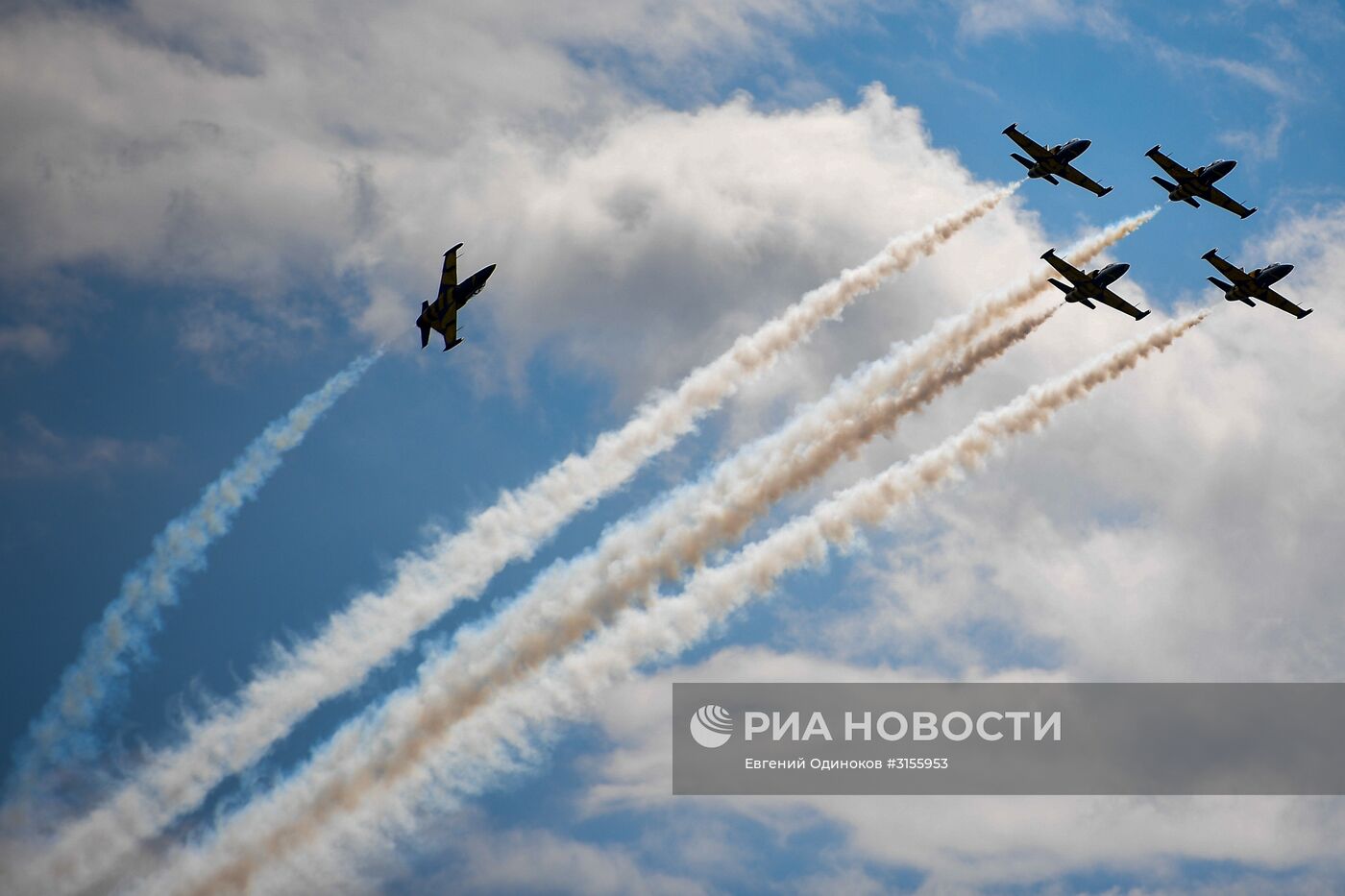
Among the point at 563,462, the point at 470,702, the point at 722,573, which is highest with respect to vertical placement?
the point at 563,462

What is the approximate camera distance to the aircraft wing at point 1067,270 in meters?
96.2

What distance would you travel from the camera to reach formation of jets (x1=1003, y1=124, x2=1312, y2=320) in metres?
96.2

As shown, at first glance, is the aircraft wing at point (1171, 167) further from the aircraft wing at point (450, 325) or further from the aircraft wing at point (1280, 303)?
the aircraft wing at point (450, 325)

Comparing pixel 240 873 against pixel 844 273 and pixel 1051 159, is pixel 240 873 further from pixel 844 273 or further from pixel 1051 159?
pixel 1051 159

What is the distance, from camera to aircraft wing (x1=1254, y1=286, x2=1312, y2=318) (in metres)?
97.8

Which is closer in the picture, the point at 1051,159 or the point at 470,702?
the point at 470,702

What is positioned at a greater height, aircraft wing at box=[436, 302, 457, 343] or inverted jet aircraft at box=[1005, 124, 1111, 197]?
inverted jet aircraft at box=[1005, 124, 1111, 197]

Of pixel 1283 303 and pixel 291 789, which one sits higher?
pixel 1283 303

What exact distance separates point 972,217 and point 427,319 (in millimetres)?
33527

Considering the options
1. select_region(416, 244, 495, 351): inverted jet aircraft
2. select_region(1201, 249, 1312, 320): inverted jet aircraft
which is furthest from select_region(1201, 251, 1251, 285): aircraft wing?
select_region(416, 244, 495, 351): inverted jet aircraft

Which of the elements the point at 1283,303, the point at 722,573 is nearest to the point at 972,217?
the point at 1283,303

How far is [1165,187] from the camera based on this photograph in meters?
98.5

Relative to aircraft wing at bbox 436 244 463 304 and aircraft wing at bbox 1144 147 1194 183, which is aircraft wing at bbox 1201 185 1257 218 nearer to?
aircraft wing at bbox 1144 147 1194 183

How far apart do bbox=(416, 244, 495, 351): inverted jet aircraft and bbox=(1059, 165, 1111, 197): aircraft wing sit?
3592cm
